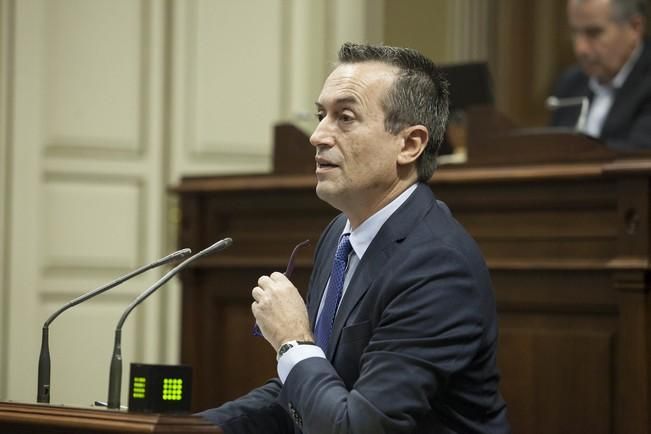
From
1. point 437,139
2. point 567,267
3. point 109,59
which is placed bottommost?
point 567,267

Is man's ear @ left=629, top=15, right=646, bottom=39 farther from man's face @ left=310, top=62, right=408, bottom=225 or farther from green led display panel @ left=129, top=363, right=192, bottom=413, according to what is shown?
green led display panel @ left=129, top=363, right=192, bottom=413

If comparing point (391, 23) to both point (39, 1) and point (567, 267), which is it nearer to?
point (39, 1)

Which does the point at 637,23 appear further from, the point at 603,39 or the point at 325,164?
the point at 325,164

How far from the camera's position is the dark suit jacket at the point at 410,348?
210cm

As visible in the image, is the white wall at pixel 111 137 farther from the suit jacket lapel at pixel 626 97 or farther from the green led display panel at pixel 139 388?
the green led display panel at pixel 139 388

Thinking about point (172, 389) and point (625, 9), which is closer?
point (172, 389)

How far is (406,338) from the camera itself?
7.06ft

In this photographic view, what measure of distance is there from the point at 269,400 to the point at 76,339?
3.18m

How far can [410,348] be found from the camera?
2143 millimetres

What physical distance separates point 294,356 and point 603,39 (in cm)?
322

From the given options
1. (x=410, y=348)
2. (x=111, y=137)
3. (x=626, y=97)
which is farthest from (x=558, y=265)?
(x=111, y=137)

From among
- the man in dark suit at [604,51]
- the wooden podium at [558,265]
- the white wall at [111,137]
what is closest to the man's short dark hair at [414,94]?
the wooden podium at [558,265]

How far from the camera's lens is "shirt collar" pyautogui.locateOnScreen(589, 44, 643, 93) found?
488 cm

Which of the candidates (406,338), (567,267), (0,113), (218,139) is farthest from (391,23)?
(406,338)
